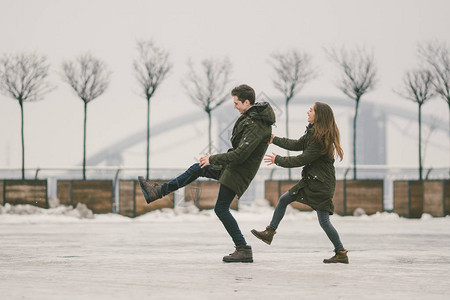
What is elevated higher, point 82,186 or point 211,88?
point 211,88

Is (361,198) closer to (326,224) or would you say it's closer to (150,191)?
(326,224)

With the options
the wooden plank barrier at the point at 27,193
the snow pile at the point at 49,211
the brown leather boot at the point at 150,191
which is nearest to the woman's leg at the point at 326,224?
the brown leather boot at the point at 150,191

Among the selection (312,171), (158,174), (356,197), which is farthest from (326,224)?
(158,174)

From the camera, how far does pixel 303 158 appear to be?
325 inches

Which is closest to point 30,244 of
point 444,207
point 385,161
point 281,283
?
point 281,283

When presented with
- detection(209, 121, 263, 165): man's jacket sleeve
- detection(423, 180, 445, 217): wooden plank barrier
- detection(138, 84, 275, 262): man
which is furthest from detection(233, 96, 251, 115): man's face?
detection(423, 180, 445, 217): wooden plank barrier

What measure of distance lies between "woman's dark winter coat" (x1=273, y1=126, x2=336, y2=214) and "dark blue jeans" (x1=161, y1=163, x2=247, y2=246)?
670mm

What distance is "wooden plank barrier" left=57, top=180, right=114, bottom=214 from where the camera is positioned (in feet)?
84.5

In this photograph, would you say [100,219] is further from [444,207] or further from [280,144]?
[280,144]

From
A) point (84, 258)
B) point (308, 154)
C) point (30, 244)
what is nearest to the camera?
point (308, 154)

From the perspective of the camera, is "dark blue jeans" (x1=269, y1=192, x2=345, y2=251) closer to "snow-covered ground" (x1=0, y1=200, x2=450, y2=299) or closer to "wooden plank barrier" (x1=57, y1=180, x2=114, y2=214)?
"snow-covered ground" (x1=0, y1=200, x2=450, y2=299)

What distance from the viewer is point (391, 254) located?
10562 millimetres

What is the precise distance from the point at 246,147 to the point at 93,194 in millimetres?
18380

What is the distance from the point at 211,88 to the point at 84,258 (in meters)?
21.6
